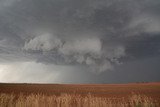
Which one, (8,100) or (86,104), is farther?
(8,100)

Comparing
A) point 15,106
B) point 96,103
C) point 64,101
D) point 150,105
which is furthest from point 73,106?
point 150,105

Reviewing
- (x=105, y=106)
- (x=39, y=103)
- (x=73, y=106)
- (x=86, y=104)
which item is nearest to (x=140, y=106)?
(x=105, y=106)

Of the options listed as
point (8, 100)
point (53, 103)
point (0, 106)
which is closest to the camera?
point (0, 106)

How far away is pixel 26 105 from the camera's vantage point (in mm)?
18828

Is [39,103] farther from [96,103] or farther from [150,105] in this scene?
[150,105]

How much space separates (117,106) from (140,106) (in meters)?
1.79

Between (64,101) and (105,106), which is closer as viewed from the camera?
(105,106)

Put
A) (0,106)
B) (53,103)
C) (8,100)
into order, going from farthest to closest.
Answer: (8,100) < (53,103) < (0,106)

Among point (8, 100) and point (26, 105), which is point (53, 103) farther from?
point (8, 100)

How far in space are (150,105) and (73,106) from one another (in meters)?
6.43

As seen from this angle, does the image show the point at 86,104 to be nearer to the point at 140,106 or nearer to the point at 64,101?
the point at 64,101

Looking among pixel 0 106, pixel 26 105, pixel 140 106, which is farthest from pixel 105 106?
pixel 0 106

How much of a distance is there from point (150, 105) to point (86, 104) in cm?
491

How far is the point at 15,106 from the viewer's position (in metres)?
19.2
